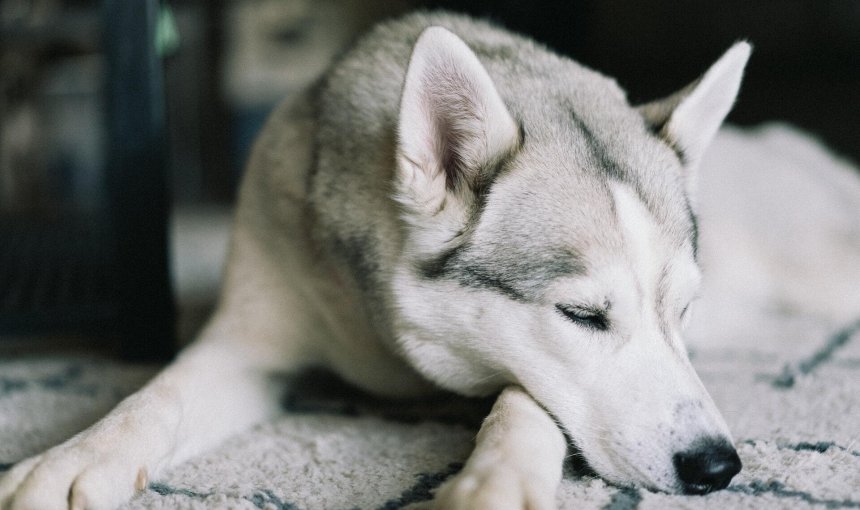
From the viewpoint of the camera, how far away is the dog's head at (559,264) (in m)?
0.99

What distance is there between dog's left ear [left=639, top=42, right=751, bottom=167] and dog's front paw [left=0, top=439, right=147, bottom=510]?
95cm

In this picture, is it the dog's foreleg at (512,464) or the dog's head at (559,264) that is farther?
the dog's head at (559,264)

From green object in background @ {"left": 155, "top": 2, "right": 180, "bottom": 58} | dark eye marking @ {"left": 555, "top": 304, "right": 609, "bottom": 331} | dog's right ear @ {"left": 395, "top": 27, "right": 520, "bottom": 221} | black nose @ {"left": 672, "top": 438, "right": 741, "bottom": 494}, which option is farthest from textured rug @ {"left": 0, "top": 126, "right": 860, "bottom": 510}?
green object in background @ {"left": 155, "top": 2, "right": 180, "bottom": 58}

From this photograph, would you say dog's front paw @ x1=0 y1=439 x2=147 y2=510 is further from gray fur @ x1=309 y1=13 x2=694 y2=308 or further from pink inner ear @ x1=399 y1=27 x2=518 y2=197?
pink inner ear @ x1=399 y1=27 x2=518 y2=197

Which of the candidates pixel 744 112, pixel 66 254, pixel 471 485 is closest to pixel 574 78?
pixel 471 485

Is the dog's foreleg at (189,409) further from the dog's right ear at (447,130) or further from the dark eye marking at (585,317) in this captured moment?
the dark eye marking at (585,317)

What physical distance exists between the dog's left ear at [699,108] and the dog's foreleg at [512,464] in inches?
20.6

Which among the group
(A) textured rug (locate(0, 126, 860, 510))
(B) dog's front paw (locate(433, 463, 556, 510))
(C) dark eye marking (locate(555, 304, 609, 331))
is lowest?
(A) textured rug (locate(0, 126, 860, 510))

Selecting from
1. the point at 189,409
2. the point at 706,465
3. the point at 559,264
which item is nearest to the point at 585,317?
the point at 559,264

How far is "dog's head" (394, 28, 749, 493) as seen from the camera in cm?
99

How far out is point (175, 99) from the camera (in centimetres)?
436

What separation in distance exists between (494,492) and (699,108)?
0.79 m

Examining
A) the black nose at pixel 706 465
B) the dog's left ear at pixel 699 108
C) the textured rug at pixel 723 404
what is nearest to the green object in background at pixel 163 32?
the textured rug at pixel 723 404

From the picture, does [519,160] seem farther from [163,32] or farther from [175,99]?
[175,99]
